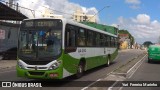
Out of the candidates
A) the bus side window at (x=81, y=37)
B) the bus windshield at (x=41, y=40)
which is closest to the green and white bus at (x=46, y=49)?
the bus windshield at (x=41, y=40)

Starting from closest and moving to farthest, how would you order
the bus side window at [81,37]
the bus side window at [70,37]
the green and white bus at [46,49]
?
the green and white bus at [46,49]
the bus side window at [70,37]
the bus side window at [81,37]

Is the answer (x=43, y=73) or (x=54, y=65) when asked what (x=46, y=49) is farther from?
(x=43, y=73)

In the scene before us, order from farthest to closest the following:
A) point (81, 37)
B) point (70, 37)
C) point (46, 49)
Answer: point (81, 37), point (70, 37), point (46, 49)

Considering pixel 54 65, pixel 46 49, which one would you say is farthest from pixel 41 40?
pixel 54 65

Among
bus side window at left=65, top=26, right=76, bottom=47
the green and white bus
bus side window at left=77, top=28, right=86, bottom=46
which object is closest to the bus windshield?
the green and white bus

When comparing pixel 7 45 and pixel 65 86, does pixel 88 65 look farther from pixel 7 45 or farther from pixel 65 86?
pixel 7 45

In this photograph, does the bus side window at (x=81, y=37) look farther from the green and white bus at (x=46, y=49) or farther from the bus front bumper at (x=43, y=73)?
the bus front bumper at (x=43, y=73)

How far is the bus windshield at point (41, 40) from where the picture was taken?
14.1 metres

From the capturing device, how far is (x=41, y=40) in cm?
1415

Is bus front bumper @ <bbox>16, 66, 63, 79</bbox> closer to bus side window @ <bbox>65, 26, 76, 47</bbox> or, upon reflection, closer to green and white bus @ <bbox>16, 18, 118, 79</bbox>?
green and white bus @ <bbox>16, 18, 118, 79</bbox>

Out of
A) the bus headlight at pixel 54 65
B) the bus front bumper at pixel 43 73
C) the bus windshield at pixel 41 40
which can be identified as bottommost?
the bus front bumper at pixel 43 73

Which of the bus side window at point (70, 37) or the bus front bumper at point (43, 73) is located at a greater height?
the bus side window at point (70, 37)

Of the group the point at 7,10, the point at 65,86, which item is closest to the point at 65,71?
the point at 65,86

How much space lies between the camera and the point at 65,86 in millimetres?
14195
